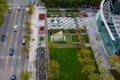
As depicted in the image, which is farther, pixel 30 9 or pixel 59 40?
pixel 30 9

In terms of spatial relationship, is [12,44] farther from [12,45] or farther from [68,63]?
[68,63]

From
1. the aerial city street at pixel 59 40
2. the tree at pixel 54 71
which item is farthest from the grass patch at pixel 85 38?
the tree at pixel 54 71

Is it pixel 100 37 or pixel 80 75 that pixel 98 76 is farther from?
pixel 100 37

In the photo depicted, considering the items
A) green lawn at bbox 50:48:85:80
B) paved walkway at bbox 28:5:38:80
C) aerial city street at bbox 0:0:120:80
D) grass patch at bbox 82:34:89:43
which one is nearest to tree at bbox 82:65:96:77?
aerial city street at bbox 0:0:120:80

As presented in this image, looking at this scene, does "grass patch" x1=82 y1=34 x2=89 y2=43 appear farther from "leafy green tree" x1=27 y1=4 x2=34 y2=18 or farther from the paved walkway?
"leafy green tree" x1=27 y1=4 x2=34 y2=18

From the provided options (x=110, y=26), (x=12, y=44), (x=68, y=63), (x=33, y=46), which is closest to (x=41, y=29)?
(x=33, y=46)

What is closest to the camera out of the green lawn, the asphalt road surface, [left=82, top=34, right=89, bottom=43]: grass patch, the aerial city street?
the aerial city street

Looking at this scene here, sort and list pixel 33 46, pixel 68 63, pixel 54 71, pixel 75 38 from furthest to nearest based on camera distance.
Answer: pixel 75 38 < pixel 33 46 < pixel 68 63 < pixel 54 71
